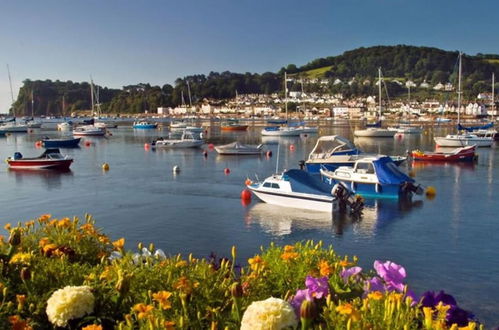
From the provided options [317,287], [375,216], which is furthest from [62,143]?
[317,287]

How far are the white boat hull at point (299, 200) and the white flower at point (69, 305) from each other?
19899mm

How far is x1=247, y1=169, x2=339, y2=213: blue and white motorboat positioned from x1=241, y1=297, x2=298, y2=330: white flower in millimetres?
20244

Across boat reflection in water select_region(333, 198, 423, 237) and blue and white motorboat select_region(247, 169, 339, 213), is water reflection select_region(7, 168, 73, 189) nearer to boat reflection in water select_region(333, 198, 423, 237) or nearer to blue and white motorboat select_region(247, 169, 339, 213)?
blue and white motorboat select_region(247, 169, 339, 213)

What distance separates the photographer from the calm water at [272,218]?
16.9 m

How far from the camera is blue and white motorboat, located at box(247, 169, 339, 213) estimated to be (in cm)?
2458

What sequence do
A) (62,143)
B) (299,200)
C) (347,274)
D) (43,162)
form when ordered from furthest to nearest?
(62,143) < (43,162) < (299,200) < (347,274)

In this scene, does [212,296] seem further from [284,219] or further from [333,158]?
[333,158]

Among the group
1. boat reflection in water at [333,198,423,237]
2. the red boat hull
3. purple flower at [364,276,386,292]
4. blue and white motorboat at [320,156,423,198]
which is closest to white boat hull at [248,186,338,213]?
boat reflection in water at [333,198,423,237]

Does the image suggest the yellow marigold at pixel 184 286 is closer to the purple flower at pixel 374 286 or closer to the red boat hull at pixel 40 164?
the purple flower at pixel 374 286

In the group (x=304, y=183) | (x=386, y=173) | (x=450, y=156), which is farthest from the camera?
(x=450, y=156)

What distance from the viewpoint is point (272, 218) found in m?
23.8

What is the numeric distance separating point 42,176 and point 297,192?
79.3 feet

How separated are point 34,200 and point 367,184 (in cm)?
1986

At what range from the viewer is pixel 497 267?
16625 mm
